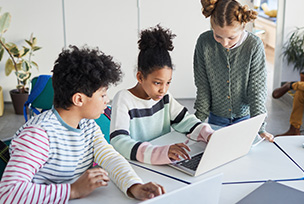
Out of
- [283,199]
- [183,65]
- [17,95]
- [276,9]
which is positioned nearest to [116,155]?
[283,199]

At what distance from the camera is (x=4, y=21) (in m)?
4.05

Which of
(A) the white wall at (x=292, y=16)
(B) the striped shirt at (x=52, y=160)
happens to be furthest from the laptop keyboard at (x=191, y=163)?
(A) the white wall at (x=292, y=16)

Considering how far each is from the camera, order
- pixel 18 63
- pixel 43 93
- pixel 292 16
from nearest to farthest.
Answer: pixel 43 93 < pixel 18 63 < pixel 292 16

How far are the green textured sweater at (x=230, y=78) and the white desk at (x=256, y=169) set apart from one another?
212 millimetres

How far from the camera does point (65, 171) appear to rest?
1345 mm

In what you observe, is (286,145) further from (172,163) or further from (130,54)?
(130,54)

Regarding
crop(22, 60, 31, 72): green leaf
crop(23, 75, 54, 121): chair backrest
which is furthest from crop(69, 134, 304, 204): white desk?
crop(22, 60, 31, 72): green leaf

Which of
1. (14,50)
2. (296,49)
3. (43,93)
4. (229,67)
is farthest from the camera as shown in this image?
(296,49)

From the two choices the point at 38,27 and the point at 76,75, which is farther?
the point at 38,27

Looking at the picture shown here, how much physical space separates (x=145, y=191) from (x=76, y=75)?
17.3 inches

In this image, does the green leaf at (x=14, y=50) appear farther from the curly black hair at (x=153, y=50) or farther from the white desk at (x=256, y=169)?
the white desk at (x=256, y=169)

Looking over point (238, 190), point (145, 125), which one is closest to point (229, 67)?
point (145, 125)

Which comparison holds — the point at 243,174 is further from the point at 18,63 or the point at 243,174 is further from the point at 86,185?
the point at 18,63

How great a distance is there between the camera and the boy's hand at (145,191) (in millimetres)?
1212
